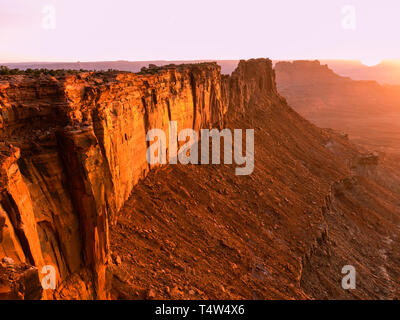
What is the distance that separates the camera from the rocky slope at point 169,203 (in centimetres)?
850

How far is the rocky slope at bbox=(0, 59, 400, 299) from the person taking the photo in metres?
8.50

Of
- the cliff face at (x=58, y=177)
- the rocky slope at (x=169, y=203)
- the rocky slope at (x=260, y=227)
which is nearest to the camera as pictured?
the cliff face at (x=58, y=177)

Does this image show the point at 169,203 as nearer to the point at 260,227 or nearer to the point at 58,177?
the point at 260,227

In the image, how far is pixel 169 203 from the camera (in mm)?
16422

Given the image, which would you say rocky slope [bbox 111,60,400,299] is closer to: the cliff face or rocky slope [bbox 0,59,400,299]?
rocky slope [bbox 0,59,400,299]

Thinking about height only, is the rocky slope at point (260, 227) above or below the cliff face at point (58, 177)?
below

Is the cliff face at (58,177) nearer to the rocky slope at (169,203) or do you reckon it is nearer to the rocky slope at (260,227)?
the rocky slope at (169,203)

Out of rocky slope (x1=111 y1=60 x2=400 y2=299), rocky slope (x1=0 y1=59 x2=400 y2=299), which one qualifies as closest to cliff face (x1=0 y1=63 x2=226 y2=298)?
rocky slope (x1=0 y1=59 x2=400 y2=299)

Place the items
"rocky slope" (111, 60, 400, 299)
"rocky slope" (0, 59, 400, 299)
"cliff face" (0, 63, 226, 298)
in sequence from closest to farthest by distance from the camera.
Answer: "cliff face" (0, 63, 226, 298), "rocky slope" (0, 59, 400, 299), "rocky slope" (111, 60, 400, 299)

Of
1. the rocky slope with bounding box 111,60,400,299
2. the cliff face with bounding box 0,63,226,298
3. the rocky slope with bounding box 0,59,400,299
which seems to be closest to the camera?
the cliff face with bounding box 0,63,226,298

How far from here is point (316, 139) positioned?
124 ft

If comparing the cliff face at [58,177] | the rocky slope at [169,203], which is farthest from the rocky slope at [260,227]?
the cliff face at [58,177]

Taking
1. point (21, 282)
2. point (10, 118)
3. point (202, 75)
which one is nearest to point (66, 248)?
point (21, 282)

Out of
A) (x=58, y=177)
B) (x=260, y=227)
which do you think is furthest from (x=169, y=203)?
(x=58, y=177)
